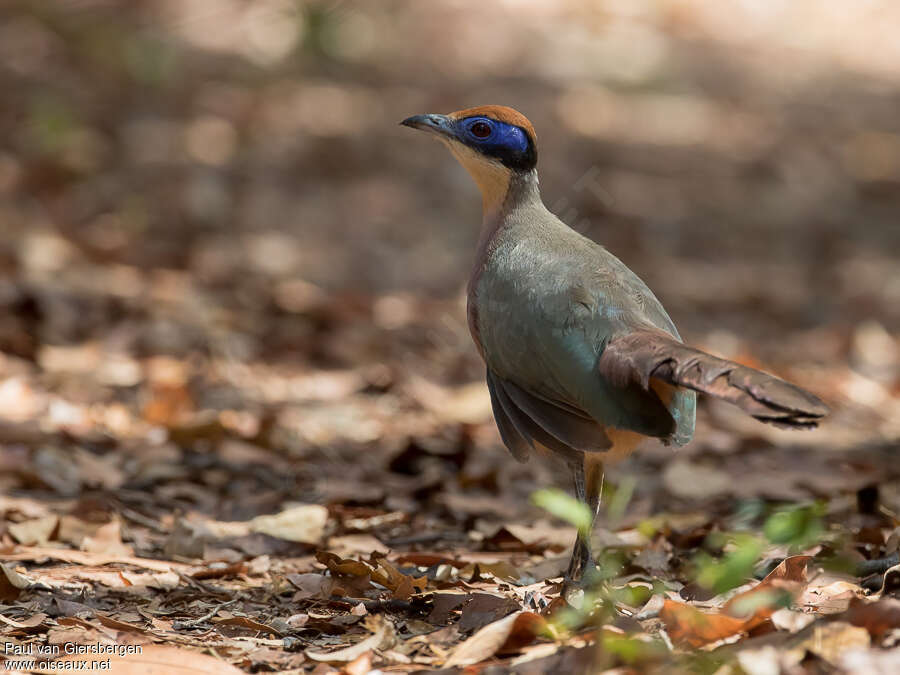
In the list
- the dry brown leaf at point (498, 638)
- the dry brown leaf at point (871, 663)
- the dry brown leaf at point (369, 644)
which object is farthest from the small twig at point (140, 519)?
the dry brown leaf at point (871, 663)

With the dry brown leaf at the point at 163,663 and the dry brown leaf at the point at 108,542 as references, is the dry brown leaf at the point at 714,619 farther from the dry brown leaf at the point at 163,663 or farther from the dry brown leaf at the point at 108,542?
the dry brown leaf at the point at 108,542

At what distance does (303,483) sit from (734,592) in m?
2.42

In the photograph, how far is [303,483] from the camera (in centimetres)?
557

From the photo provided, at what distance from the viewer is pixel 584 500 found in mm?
4207

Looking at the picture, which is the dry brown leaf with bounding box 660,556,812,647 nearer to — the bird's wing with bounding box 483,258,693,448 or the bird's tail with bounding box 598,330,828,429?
the bird's tail with bounding box 598,330,828,429

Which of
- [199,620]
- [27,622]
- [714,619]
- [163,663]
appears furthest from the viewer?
[199,620]

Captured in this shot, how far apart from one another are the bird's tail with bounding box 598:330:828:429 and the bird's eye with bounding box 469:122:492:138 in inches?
45.6

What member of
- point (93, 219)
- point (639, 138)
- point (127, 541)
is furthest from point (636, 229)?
point (127, 541)

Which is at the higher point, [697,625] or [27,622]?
[697,625]

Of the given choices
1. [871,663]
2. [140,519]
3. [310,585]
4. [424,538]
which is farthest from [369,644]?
[140,519]

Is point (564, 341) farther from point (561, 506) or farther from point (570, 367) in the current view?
point (561, 506)

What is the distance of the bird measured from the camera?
3596mm

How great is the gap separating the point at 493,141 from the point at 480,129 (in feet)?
0.22

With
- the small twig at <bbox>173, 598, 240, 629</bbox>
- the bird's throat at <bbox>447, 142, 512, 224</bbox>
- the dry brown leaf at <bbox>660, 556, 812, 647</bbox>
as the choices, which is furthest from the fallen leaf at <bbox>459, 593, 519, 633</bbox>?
the bird's throat at <bbox>447, 142, 512, 224</bbox>
